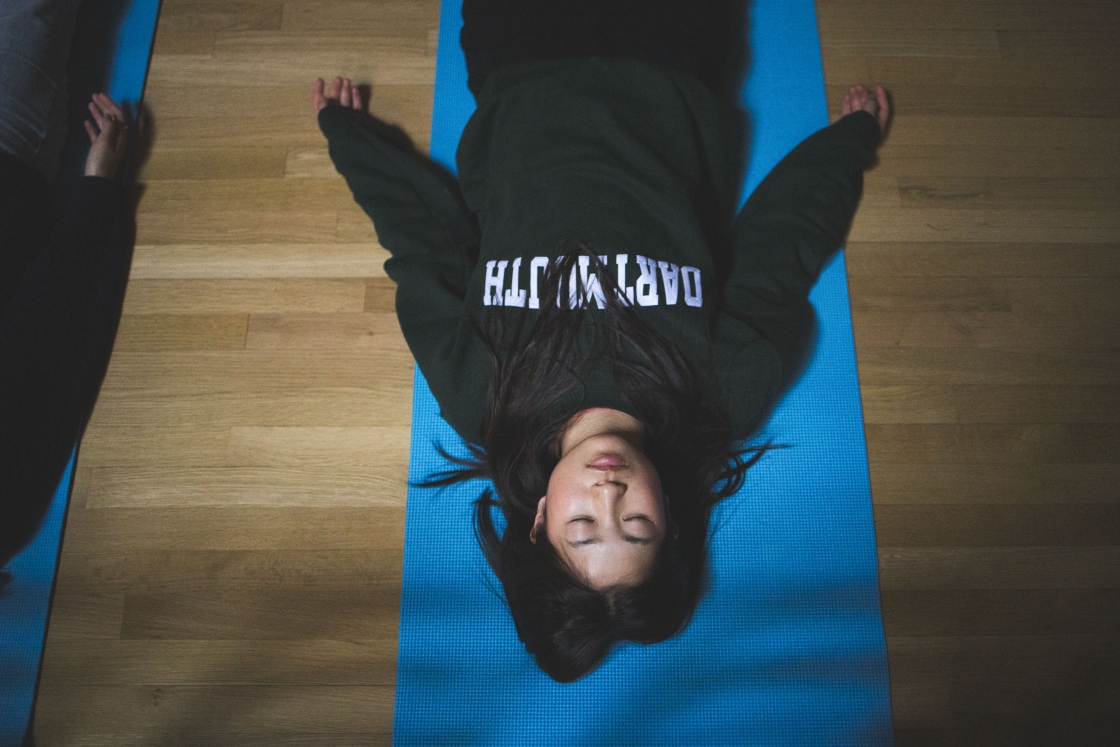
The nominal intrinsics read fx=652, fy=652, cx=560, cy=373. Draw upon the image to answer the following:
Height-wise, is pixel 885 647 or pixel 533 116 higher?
pixel 533 116

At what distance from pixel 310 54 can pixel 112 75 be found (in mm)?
501

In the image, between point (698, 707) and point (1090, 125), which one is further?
point (1090, 125)

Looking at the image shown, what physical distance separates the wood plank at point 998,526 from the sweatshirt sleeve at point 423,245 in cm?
90

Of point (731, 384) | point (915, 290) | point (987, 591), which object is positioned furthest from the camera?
point (915, 290)

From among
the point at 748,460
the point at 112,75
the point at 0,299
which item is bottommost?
the point at 748,460

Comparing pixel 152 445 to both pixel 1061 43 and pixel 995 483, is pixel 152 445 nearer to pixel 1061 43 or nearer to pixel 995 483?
pixel 995 483

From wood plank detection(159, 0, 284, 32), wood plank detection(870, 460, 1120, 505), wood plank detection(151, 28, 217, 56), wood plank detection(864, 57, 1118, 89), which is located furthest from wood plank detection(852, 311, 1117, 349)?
wood plank detection(151, 28, 217, 56)

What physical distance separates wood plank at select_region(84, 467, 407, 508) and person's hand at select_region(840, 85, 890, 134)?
4.49ft

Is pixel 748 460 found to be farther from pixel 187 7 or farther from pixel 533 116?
pixel 187 7

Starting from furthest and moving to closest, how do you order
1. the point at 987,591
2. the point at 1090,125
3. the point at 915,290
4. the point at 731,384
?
the point at 1090,125 < the point at 915,290 < the point at 987,591 < the point at 731,384

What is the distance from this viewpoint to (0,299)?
138cm

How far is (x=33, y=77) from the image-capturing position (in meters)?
1.42

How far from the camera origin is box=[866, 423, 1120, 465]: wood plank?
1.38 meters

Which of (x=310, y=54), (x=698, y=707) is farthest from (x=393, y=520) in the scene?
(x=310, y=54)
